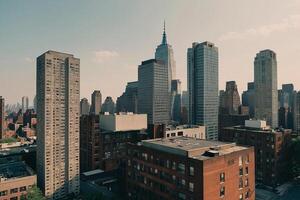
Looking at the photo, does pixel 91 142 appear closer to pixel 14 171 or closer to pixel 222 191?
pixel 14 171

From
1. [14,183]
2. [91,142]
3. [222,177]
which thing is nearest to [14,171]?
[14,183]

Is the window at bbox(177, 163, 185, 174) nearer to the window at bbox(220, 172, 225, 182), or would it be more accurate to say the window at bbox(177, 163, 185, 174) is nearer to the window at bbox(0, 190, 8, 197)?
the window at bbox(220, 172, 225, 182)

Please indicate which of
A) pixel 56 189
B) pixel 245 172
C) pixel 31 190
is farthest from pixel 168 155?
pixel 56 189

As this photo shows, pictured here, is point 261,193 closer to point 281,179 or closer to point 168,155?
point 281,179

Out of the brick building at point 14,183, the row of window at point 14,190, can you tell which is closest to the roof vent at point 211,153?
the brick building at point 14,183

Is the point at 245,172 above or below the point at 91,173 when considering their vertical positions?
above

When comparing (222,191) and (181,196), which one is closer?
(222,191)

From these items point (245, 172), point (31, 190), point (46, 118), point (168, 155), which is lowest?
point (31, 190)

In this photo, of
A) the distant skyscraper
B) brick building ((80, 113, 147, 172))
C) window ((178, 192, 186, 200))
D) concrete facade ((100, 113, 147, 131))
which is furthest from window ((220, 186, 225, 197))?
concrete facade ((100, 113, 147, 131))
